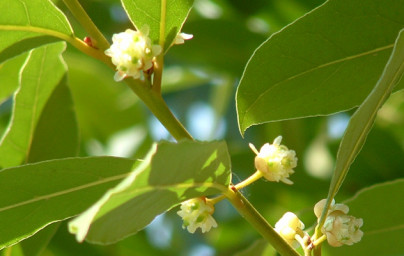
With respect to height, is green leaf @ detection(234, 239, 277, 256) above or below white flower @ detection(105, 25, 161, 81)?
below

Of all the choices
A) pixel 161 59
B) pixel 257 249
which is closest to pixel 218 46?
pixel 257 249

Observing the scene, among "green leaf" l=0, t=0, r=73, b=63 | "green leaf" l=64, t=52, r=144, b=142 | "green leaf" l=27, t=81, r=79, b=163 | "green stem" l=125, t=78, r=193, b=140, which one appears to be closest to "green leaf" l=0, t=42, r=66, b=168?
"green leaf" l=27, t=81, r=79, b=163

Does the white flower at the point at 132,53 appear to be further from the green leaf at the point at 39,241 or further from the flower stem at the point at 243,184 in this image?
the green leaf at the point at 39,241

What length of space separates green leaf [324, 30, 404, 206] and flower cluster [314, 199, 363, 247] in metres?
0.06

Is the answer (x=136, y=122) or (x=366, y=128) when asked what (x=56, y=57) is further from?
(x=136, y=122)

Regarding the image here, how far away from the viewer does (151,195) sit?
1.15 m

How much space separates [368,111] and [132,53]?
1.45ft

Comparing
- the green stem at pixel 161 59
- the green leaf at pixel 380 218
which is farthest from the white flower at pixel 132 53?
the green leaf at pixel 380 218

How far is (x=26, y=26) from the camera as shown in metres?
1.51

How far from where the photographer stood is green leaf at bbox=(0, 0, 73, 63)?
1500mm

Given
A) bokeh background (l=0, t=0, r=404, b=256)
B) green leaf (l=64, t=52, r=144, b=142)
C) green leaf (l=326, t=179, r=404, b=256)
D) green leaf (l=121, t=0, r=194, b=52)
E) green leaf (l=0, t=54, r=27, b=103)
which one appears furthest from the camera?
green leaf (l=64, t=52, r=144, b=142)

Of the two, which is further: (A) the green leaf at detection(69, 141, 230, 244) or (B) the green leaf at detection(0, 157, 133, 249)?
(B) the green leaf at detection(0, 157, 133, 249)

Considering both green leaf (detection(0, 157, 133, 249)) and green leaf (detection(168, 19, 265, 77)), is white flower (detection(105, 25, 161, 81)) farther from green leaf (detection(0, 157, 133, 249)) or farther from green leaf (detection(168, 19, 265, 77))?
green leaf (detection(168, 19, 265, 77))

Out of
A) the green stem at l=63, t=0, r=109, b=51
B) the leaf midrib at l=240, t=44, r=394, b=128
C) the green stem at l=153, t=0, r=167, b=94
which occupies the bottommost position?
the leaf midrib at l=240, t=44, r=394, b=128
